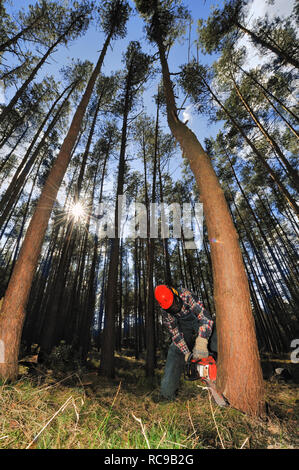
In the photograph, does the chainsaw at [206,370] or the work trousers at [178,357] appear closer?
the chainsaw at [206,370]

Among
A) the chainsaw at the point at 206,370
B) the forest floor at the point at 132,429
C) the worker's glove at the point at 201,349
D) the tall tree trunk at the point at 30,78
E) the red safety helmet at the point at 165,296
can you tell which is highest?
the tall tree trunk at the point at 30,78

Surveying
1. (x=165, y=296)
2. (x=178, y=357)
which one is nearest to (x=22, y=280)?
(x=165, y=296)

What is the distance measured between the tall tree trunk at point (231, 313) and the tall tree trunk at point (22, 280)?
313cm

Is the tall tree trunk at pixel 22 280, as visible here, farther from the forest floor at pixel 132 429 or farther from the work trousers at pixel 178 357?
the work trousers at pixel 178 357

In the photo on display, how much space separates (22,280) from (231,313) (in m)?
3.56

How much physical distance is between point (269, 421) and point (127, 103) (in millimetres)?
12190

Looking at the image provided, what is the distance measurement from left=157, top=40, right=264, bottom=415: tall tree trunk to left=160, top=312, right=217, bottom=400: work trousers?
979 millimetres

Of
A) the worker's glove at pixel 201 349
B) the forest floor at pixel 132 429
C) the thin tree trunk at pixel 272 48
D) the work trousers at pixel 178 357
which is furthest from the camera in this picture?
the thin tree trunk at pixel 272 48

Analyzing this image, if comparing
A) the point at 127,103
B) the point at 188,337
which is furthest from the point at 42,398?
the point at 127,103

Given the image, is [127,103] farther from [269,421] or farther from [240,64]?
[269,421]

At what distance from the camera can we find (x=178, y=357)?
11.2ft

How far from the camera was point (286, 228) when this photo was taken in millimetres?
20656

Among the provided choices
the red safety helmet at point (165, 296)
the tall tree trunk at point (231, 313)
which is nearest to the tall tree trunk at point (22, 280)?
the red safety helmet at point (165, 296)

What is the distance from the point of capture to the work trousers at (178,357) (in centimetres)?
306
